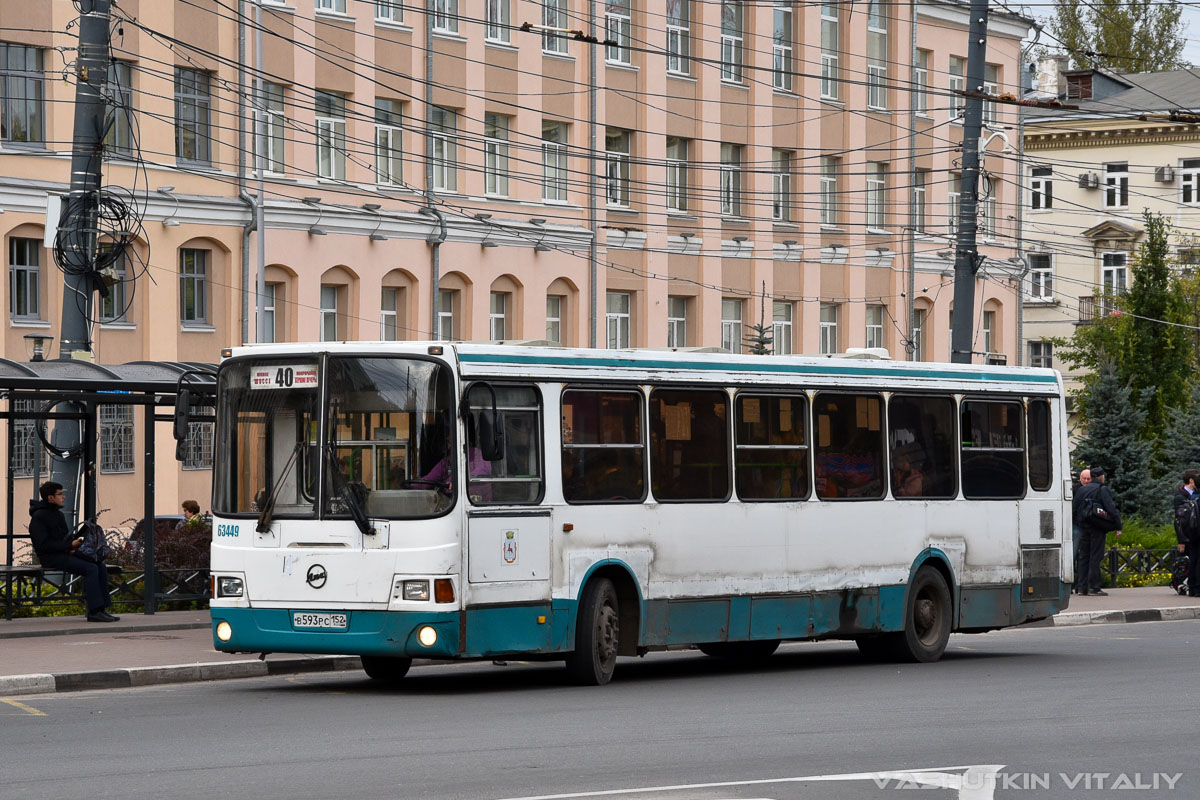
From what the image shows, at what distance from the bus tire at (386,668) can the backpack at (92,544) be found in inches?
207

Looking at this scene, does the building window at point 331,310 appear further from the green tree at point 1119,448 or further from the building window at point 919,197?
the building window at point 919,197

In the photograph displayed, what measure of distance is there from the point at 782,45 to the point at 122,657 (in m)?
37.2

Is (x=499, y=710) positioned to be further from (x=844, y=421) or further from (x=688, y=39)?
(x=688, y=39)

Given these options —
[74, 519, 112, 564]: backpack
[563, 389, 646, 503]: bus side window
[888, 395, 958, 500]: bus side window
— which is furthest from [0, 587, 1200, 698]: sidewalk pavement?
[888, 395, 958, 500]: bus side window

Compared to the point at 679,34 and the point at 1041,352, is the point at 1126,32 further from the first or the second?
the point at 679,34

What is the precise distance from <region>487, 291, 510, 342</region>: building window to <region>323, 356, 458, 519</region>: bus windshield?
31.4 metres

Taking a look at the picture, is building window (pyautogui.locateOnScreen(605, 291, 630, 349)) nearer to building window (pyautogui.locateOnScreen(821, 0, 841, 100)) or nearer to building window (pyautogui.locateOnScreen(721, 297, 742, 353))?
building window (pyautogui.locateOnScreen(721, 297, 742, 353))

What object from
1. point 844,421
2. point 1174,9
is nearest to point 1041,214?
point 1174,9

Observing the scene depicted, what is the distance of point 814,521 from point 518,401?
12.1ft

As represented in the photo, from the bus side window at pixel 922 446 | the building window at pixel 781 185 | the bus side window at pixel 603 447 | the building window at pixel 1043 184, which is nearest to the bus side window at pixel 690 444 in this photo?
the bus side window at pixel 603 447

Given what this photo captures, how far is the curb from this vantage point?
52.4ft

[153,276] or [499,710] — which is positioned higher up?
[153,276]

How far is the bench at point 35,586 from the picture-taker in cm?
2203

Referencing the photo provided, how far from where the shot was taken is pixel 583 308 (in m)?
48.8
